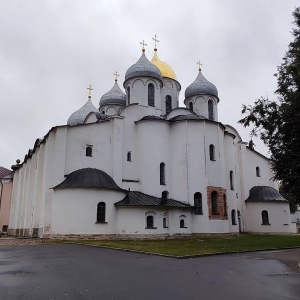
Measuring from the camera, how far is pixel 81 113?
41.4 meters

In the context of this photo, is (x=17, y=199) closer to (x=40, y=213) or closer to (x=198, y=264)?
(x=40, y=213)

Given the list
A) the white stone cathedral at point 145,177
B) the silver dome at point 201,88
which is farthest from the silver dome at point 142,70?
the silver dome at point 201,88

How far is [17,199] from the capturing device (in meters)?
42.2

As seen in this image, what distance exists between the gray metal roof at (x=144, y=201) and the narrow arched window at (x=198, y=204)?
3.06ft

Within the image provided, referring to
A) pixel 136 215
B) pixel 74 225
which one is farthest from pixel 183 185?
pixel 74 225

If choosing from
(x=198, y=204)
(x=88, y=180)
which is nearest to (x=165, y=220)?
(x=198, y=204)

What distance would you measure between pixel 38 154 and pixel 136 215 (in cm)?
1218

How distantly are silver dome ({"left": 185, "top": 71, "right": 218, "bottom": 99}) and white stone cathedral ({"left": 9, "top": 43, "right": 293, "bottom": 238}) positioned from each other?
0.17m

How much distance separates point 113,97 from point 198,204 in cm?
1870

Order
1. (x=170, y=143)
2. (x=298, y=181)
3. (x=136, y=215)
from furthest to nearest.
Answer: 1. (x=170, y=143)
2. (x=136, y=215)
3. (x=298, y=181)

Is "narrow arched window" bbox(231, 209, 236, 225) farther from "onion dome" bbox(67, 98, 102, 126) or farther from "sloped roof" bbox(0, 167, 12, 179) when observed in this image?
"sloped roof" bbox(0, 167, 12, 179)

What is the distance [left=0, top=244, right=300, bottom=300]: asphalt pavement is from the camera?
7523 millimetres

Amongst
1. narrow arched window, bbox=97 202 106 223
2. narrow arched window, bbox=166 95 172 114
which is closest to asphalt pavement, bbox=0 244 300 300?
narrow arched window, bbox=97 202 106 223

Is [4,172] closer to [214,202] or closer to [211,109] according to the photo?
[211,109]
